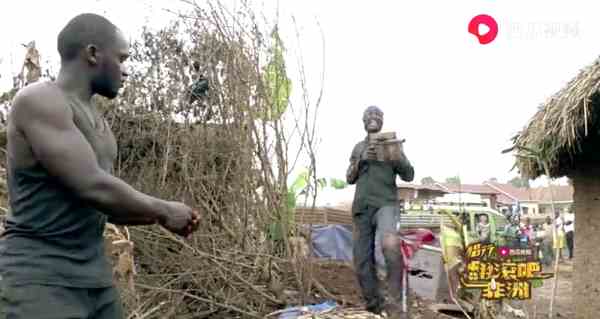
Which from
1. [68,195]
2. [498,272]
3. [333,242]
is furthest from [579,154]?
[68,195]

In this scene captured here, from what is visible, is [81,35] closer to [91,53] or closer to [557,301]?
[91,53]

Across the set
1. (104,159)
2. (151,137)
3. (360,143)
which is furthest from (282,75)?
(104,159)

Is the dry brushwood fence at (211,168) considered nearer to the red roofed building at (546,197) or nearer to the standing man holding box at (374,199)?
the standing man holding box at (374,199)

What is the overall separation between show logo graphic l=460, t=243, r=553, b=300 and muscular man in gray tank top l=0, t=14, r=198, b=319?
11.2 ft

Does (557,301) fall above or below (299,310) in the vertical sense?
below

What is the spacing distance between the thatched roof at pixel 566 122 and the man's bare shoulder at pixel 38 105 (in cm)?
527

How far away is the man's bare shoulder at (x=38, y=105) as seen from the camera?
2027mm

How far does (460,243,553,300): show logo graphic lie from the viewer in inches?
203

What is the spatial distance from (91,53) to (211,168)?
11.6 feet

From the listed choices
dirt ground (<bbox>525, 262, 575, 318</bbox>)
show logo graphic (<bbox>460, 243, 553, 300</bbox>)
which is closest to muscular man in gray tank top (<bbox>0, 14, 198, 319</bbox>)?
show logo graphic (<bbox>460, 243, 553, 300</bbox>)

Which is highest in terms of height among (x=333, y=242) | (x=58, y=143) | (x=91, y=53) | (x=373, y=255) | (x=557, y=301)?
(x=91, y=53)

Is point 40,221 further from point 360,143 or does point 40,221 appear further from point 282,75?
point 360,143

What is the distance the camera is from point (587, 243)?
7.83m

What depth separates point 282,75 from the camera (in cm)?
514
